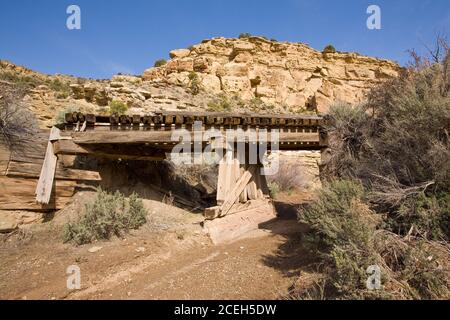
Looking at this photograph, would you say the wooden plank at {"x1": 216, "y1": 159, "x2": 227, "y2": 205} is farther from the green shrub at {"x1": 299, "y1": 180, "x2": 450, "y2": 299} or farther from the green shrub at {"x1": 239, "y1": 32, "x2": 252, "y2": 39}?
the green shrub at {"x1": 239, "y1": 32, "x2": 252, "y2": 39}

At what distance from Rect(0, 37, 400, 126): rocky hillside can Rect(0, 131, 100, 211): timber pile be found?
1366cm

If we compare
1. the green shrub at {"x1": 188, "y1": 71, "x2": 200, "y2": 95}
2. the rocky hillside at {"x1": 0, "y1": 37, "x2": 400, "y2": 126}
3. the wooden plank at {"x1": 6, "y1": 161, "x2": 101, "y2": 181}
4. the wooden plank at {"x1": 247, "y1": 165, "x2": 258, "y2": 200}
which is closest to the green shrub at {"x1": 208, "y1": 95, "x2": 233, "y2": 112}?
the rocky hillside at {"x1": 0, "y1": 37, "x2": 400, "y2": 126}

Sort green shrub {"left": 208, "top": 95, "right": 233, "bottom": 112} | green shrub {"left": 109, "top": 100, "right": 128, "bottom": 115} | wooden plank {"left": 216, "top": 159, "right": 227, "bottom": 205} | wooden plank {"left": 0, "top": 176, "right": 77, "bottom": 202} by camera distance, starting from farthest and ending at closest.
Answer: green shrub {"left": 208, "top": 95, "right": 233, "bottom": 112} → green shrub {"left": 109, "top": 100, "right": 128, "bottom": 115} → wooden plank {"left": 216, "top": 159, "right": 227, "bottom": 205} → wooden plank {"left": 0, "top": 176, "right": 77, "bottom": 202}

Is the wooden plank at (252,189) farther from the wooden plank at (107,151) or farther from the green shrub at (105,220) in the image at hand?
the green shrub at (105,220)

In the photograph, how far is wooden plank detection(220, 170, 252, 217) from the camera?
654 cm

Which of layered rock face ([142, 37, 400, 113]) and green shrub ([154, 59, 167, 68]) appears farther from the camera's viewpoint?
green shrub ([154, 59, 167, 68])

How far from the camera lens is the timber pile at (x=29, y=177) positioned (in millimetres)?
6004

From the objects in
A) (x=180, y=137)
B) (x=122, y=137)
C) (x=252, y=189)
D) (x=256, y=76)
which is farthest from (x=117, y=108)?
(x=256, y=76)

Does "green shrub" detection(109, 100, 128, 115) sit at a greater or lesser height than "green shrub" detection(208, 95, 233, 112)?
lesser

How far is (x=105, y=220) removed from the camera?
574 cm

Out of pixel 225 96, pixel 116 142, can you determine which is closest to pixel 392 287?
pixel 116 142

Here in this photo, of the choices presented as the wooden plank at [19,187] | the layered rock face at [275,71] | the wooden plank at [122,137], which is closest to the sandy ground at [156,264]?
the wooden plank at [19,187]

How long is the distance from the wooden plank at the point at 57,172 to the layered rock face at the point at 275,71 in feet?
64.0

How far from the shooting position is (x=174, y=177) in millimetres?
9672
